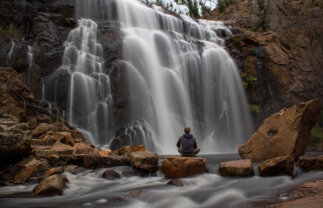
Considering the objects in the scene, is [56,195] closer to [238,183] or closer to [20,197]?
[20,197]

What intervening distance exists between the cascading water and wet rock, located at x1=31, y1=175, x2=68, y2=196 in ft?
31.9

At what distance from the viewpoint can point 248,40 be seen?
2555 cm

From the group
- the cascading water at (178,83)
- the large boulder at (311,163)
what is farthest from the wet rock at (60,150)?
the large boulder at (311,163)

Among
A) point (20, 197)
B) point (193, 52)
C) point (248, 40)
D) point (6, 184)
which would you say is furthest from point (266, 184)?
point (248, 40)

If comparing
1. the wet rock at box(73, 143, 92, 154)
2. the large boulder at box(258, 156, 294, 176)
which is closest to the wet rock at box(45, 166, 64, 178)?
the wet rock at box(73, 143, 92, 154)

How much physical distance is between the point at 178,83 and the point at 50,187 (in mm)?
14733

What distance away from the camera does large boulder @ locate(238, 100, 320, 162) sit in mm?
8250

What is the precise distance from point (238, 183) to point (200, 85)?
1521cm

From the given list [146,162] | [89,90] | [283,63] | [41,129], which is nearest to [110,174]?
[146,162]

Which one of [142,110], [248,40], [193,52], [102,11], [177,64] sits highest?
[102,11]

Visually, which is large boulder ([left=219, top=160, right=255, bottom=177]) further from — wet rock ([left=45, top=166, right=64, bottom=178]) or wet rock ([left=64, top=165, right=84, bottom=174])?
wet rock ([left=45, top=166, right=64, bottom=178])

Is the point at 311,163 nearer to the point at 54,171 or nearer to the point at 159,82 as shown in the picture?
the point at 54,171

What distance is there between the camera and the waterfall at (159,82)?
15.3m

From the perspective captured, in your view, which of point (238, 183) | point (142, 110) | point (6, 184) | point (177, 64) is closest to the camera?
point (238, 183)
